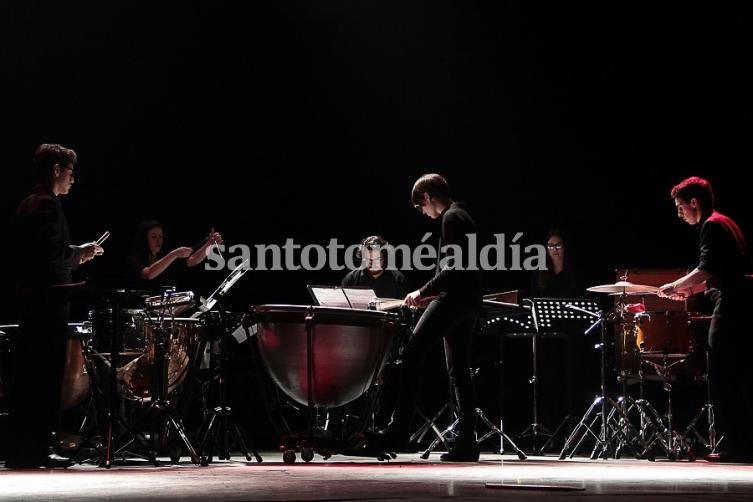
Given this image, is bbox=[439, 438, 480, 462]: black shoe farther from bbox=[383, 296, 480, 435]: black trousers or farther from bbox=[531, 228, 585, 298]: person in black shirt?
bbox=[531, 228, 585, 298]: person in black shirt

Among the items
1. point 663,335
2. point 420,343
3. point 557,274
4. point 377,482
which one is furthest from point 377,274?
point 377,482

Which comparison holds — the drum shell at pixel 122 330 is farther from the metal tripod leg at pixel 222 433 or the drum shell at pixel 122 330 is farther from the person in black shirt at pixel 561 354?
the person in black shirt at pixel 561 354

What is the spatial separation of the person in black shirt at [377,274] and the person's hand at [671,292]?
2053 millimetres

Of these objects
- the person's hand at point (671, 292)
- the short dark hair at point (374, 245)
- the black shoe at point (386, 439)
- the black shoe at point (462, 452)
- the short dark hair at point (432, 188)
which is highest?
the short dark hair at point (432, 188)

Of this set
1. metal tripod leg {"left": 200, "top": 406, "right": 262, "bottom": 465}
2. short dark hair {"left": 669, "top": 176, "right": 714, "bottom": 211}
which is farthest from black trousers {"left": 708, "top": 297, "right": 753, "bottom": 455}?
metal tripod leg {"left": 200, "top": 406, "right": 262, "bottom": 465}

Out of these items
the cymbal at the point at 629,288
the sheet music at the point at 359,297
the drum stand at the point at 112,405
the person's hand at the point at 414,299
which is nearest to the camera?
the drum stand at the point at 112,405

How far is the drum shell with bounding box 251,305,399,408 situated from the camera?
536 centimetres

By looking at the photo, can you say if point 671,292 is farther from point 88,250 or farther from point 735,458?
point 88,250

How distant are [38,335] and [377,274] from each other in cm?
300

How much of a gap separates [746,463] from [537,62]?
4000 millimetres

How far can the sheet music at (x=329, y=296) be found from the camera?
553 cm

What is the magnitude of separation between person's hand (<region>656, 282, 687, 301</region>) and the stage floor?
1.01 metres

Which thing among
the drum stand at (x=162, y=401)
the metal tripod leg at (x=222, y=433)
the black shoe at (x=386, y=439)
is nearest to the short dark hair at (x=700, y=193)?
the black shoe at (x=386, y=439)

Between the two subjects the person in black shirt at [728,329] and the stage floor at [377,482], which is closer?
the stage floor at [377,482]
